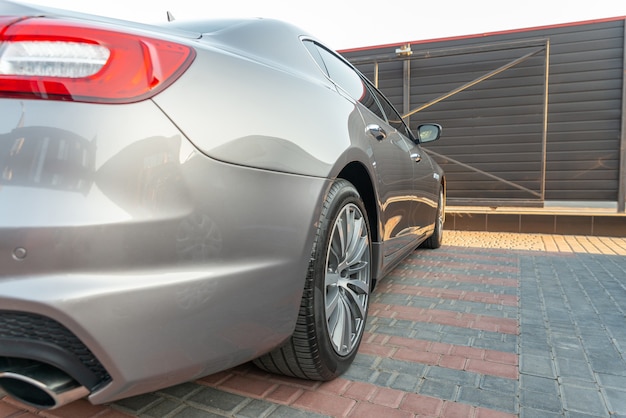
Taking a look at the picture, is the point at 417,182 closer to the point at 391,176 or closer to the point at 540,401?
the point at 391,176

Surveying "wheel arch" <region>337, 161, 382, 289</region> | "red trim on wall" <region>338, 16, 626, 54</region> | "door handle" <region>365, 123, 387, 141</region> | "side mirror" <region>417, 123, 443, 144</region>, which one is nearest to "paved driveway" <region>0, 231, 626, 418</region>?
"wheel arch" <region>337, 161, 382, 289</region>

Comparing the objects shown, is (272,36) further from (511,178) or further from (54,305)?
(511,178)

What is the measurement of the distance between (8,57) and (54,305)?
1.93ft

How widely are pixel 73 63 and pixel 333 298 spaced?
4.06ft

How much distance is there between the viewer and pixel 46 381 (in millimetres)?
1014

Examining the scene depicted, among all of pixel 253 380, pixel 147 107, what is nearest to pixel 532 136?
pixel 253 380

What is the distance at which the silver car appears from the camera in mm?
949

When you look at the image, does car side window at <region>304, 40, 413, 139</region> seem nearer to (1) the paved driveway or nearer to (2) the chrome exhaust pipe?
(1) the paved driveway

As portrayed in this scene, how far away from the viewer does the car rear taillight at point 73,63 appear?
38.9 inches

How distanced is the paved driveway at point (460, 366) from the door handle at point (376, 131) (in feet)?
3.52

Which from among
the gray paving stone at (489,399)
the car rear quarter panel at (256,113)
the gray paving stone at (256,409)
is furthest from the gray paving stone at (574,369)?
the car rear quarter panel at (256,113)

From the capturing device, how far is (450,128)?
823cm

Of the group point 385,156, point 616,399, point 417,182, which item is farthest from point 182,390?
point 417,182

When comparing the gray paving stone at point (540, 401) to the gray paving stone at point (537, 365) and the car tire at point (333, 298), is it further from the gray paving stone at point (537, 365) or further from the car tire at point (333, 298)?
the car tire at point (333, 298)
